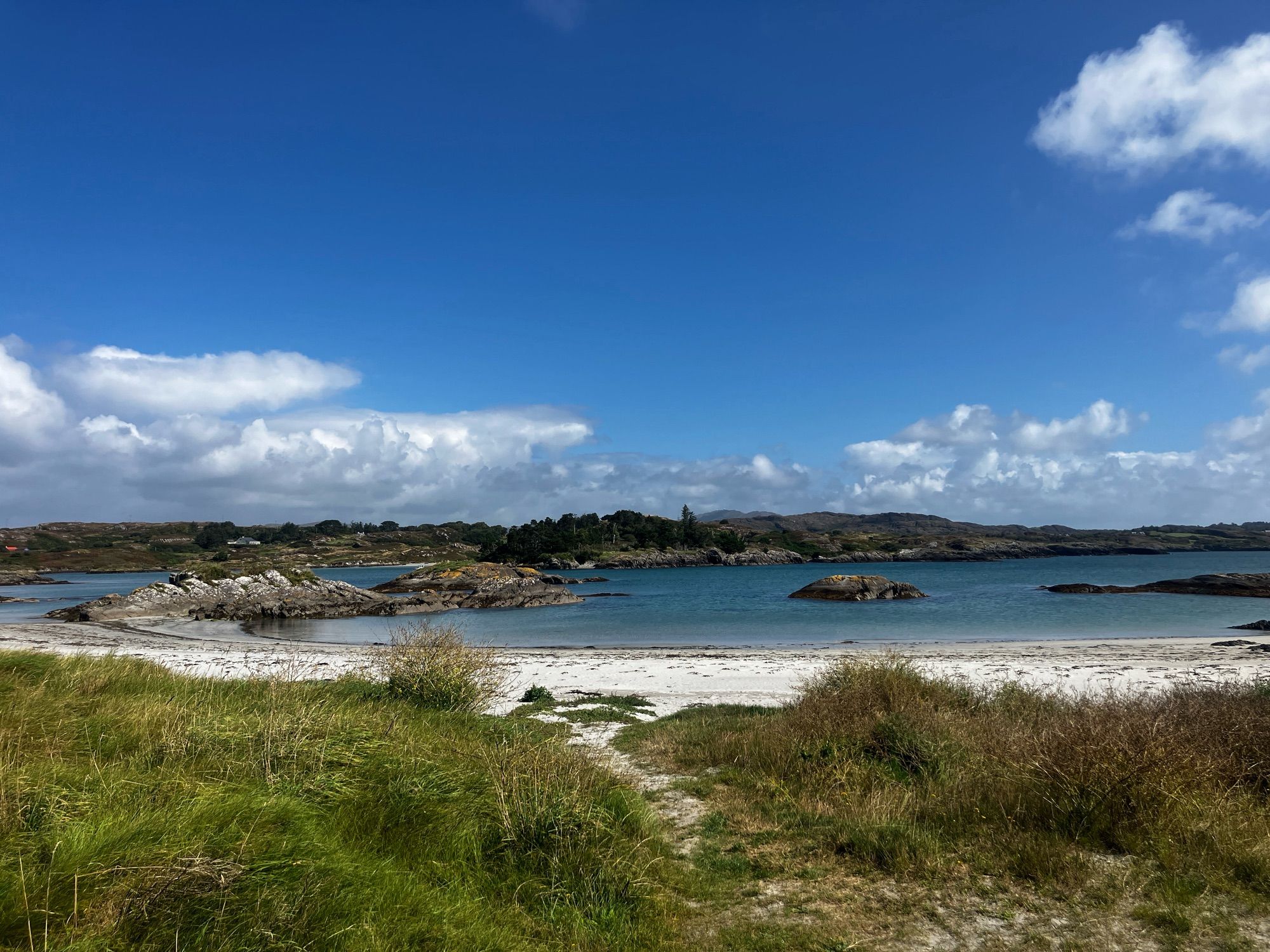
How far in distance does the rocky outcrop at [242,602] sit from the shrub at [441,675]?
43.8 meters

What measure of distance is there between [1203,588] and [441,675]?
255 feet

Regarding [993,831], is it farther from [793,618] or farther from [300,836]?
[793,618]

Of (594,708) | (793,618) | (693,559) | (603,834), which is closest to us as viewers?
(603,834)

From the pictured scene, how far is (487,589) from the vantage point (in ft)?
221

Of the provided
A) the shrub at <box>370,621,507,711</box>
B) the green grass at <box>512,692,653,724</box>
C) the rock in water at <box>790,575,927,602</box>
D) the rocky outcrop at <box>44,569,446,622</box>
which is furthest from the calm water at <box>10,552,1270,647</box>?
the shrub at <box>370,621,507,711</box>

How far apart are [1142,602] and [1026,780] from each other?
199 feet

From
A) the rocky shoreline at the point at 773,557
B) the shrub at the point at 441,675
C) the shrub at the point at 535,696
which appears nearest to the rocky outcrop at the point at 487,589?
the shrub at the point at 535,696

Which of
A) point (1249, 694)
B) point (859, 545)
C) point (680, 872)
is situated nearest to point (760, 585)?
point (1249, 694)

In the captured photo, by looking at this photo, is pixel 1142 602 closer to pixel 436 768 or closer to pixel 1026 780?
pixel 1026 780

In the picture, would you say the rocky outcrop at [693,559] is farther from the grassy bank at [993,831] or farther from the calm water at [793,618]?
the grassy bank at [993,831]

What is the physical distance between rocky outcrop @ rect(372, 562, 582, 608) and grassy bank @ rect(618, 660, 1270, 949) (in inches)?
2120

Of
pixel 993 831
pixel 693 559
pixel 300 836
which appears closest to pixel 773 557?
pixel 693 559

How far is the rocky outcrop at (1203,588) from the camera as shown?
61.9 meters

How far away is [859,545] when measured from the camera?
177 m
